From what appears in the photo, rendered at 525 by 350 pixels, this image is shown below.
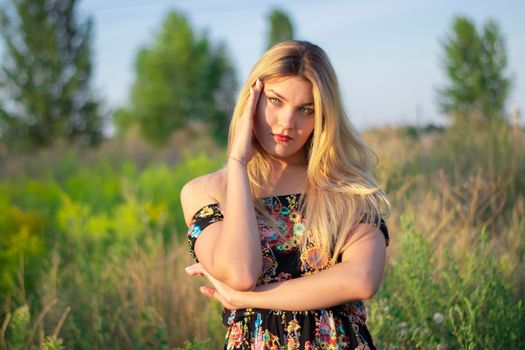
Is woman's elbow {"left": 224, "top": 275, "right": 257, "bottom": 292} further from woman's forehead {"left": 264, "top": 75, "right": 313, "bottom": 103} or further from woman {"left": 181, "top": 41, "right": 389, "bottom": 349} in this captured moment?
woman's forehead {"left": 264, "top": 75, "right": 313, "bottom": 103}

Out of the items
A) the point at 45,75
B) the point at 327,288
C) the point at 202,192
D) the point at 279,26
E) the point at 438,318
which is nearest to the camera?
the point at 327,288

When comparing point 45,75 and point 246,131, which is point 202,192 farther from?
point 45,75

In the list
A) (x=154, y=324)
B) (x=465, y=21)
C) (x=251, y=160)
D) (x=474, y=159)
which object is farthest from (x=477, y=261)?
(x=465, y=21)

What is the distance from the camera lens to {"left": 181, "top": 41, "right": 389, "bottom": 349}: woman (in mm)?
2092

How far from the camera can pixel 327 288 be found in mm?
2061

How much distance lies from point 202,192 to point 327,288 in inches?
23.3

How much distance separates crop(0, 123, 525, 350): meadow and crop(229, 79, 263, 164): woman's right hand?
0.81m

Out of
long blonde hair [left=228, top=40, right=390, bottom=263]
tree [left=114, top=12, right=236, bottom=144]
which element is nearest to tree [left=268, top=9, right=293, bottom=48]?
tree [left=114, top=12, right=236, bottom=144]

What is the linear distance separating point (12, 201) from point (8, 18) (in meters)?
14.9

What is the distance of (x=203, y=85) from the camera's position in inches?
1384

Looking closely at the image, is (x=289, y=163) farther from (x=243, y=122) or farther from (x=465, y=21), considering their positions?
(x=465, y=21)

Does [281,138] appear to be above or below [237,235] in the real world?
above

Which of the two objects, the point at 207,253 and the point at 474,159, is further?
the point at 474,159

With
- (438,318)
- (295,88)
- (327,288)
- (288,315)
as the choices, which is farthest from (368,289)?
(438,318)
